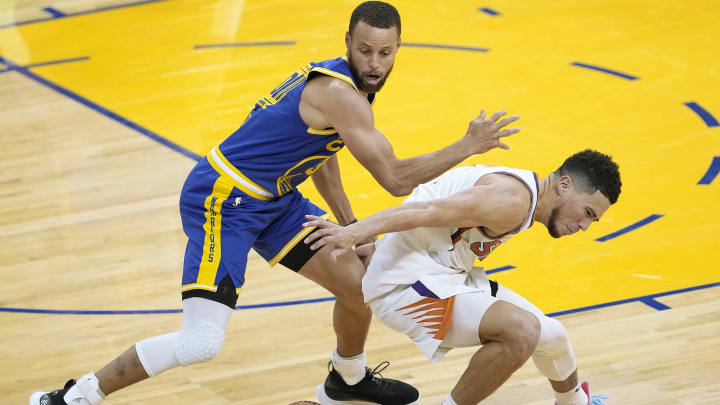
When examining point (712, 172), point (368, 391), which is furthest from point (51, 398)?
point (712, 172)

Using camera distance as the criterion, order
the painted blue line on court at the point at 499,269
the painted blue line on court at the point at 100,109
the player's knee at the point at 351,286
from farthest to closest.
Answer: the painted blue line on court at the point at 100,109, the painted blue line on court at the point at 499,269, the player's knee at the point at 351,286

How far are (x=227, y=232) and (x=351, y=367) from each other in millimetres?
959

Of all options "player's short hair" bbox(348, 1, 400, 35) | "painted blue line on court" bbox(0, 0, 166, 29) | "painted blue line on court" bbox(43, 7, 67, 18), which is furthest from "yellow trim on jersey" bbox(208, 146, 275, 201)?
"painted blue line on court" bbox(43, 7, 67, 18)

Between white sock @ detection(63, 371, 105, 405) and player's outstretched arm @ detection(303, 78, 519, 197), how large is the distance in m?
1.51

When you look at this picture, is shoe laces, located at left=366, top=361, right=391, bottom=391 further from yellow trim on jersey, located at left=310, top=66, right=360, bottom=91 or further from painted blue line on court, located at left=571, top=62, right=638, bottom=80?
painted blue line on court, located at left=571, top=62, right=638, bottom=80

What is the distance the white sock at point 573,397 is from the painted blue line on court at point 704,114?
14.6 feet

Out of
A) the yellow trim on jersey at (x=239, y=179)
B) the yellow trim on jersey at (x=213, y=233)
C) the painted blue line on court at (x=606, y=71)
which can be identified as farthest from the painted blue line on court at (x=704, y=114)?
the yellow trim on jersey at (x=213, y=233)

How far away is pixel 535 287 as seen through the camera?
6.64 meters

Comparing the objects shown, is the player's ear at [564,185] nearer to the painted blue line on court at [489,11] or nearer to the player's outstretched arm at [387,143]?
the player's outstretched arm at [387,143]

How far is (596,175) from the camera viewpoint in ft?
A: 15.2

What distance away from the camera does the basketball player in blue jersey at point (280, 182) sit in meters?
4.73

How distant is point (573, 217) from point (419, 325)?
2.53 feet

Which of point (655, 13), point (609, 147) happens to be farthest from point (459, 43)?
point (609, 147)

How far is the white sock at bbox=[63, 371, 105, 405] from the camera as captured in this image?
489 centimetres
